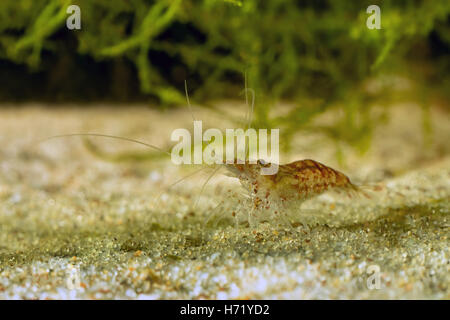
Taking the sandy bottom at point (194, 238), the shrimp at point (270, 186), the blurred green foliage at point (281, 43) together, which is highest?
the blurred green foliage at point (281, 43)

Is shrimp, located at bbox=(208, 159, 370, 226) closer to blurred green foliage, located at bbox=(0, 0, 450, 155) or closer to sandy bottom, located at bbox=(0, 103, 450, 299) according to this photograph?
sandy bottom, located at bbox=(0, 103, 450, 299)

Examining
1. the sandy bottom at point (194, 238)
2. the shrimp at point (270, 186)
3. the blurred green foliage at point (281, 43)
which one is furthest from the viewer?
the blurred green foliage at point (281, 43)

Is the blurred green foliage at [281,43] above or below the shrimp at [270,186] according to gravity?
above

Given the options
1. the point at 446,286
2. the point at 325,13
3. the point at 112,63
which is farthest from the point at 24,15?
the point at 446,286

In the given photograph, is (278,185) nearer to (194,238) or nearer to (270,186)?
(270,186)

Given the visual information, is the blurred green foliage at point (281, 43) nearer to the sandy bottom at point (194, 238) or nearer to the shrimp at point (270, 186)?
the sandy bottom at point (194, 238)

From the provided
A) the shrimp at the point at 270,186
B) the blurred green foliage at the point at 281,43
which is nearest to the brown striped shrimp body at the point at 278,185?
the shrimp at the point at 270,186

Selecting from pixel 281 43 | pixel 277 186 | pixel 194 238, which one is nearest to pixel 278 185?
pixel 277 186
